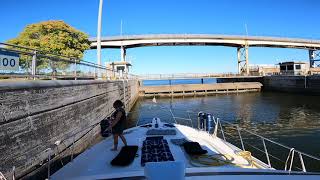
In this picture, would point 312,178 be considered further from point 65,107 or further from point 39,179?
point 65,107

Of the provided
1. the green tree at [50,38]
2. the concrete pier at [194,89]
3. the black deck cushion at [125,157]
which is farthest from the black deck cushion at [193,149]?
the concrete pier at [194,89]

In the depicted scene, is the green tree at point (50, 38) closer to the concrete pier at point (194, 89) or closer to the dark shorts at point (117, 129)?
the concrete pier at point (194, 89)

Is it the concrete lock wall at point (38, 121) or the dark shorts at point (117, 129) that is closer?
the concrete lock wall at point (38, 121)

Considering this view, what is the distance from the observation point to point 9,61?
845 cm

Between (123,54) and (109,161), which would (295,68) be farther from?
(109,161)

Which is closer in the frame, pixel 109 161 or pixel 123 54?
pixel 109 161

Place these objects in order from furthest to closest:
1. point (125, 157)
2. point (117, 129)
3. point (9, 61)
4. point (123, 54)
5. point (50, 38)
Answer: point (123, 54) < point (50, 38) < point (117, 129) < point (9, 61) < point (125, 157)

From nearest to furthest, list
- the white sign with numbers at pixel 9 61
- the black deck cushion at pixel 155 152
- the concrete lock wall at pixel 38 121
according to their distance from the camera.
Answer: the black deck cushion at pixel 155 152 → the concrete lock wall at pixel 38 121 → the white sign with numbers at pixel 9 61

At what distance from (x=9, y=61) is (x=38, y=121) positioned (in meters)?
1.92

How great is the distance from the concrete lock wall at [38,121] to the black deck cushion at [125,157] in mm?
1672

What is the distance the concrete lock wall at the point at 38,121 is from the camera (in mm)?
7621

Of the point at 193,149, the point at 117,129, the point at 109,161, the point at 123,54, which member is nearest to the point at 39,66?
the point at 117,129

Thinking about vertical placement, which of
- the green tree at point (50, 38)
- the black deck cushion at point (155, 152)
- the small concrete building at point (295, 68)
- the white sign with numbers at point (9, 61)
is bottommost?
the black deck cushion at point (155, 152)

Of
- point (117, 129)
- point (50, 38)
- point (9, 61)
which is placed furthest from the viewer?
point (50, 38)
